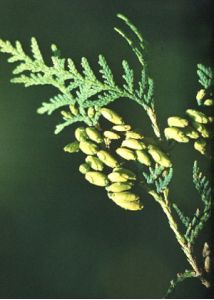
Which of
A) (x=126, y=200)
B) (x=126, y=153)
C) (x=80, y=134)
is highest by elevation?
(x=80, y=134)

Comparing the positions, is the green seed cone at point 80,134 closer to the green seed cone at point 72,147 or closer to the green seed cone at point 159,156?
the green seed cone at point 72,147

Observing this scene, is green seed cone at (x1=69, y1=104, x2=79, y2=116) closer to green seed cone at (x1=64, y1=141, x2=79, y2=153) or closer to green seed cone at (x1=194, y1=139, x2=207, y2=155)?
green seed cone at (x1=64, y1=141, x2=79, y2=153)

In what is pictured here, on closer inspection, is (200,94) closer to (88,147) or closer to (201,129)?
(201,129)

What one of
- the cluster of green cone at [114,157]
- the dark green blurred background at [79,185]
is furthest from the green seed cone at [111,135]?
the dark green blurred background at [79,185]

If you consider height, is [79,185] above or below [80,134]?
below

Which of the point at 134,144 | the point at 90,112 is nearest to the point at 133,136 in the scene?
the point at 134,144

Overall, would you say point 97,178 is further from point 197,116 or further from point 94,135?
point 197,116
